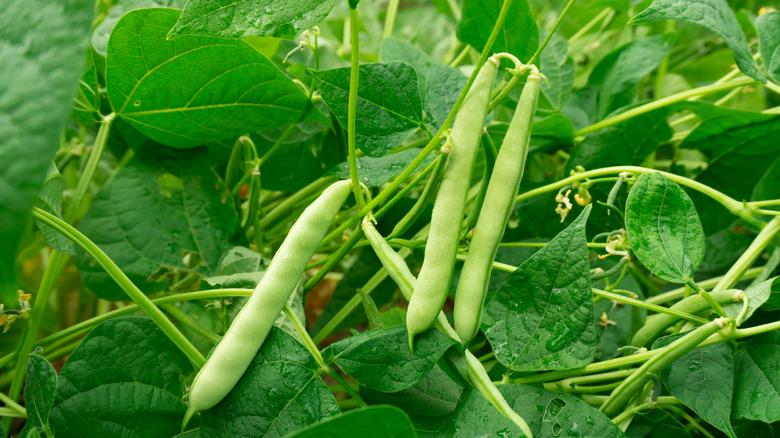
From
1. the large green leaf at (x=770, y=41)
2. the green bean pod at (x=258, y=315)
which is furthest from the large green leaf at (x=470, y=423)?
the large green leaf at (x=770, y=41)

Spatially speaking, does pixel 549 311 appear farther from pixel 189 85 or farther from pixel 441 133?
pixel 189 85

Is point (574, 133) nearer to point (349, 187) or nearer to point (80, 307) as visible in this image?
point (349, 187)

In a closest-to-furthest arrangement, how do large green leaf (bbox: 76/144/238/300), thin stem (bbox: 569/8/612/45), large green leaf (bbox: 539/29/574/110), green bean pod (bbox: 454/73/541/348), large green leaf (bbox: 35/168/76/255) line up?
green bean pod (bbox: 454/73/541/348) < large green leaf (bbox: 35/168/76/255) < large green leaf (bbox: 76/144/238/300) < large green leaf (bbox: 539/29/574/110) < thin stem (bbox: 569/8/612/45)

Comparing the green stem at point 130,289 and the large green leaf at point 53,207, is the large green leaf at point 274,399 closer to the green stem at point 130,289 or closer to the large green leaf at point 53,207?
the green stem at point 130,289

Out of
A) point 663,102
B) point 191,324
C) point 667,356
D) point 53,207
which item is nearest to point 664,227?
point 667,356

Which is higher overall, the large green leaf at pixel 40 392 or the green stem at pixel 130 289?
the green stem at pixel 130 289

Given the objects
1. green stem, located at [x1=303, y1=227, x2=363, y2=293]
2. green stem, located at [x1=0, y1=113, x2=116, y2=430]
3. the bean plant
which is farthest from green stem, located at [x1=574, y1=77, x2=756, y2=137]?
green stem, located at [x1=0, y1=113, x2=116, y2=430]

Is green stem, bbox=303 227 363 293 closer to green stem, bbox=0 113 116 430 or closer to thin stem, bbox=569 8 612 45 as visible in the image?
green stem, bbox=0 113 116 430
